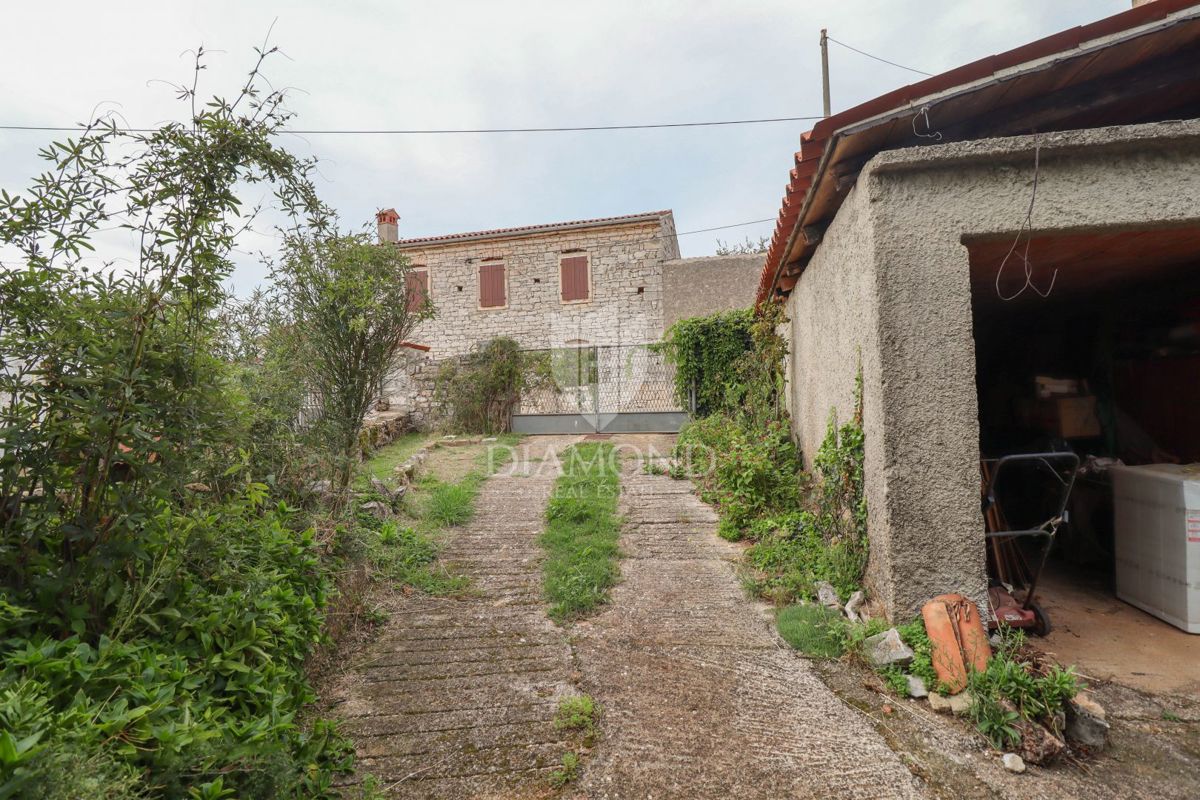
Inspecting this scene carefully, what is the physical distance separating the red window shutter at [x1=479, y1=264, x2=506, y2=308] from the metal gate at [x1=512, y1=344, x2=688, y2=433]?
5.84 meters

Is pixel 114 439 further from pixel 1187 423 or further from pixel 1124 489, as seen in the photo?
pixel 1187 423

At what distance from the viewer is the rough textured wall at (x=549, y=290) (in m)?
17.4

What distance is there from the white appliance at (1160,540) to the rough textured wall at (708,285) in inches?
518

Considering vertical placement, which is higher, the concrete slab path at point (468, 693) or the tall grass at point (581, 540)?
the tall grass at point (581, 540)

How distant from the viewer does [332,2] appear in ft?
14.9

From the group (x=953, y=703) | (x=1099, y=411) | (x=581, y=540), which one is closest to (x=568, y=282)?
(x=581, y=540)

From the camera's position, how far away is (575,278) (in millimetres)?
17766

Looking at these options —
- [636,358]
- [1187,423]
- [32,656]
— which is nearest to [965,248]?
[1187,423]

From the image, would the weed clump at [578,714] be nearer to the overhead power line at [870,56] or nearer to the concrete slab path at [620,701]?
the concrete slab path at [620,701]

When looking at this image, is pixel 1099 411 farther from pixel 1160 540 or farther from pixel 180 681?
pixel 180 681

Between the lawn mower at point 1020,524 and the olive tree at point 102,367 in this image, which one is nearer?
the olive tree at point 102,367

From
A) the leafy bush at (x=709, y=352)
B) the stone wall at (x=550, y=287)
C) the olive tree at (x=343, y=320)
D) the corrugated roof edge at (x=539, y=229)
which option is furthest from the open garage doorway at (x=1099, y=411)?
the corrugated roof edge at (x=539, y=229)

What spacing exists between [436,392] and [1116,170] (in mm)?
11432

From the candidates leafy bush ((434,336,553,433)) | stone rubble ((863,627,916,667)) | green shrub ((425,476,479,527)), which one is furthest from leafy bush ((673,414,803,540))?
leafy bush ((434,336,553,433))
